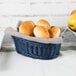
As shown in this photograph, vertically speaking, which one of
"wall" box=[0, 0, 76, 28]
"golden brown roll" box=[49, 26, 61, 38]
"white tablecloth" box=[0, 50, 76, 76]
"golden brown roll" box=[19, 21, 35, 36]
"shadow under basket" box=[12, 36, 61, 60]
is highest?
"wall" box=[0, 0, 76, 28]

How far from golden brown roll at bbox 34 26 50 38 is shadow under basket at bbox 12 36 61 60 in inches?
1.1

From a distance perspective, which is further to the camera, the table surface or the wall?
the wall

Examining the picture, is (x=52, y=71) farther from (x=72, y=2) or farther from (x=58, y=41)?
(x=72, y=2)

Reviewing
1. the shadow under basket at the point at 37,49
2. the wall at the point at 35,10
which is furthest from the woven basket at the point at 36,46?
the wall at the point at 35,10

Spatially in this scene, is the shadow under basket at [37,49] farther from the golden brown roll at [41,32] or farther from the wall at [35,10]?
the wall at [35,10]

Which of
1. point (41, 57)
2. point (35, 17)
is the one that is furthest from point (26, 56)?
point (35, 17)

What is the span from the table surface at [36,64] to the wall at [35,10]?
0.13 metres

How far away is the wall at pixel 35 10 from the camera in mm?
887

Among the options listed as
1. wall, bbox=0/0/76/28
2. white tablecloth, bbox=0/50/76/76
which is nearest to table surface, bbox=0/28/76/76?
white tablecloth, bbox=0/50/76/76

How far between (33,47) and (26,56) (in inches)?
2.2

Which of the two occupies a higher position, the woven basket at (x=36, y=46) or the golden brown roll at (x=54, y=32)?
the golden brown roll at (x=54, y=32)

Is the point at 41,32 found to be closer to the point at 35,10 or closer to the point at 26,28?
the point at 26,28

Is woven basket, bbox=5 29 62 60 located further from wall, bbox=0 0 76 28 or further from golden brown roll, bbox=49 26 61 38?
wall, bbox=0 0 76 28

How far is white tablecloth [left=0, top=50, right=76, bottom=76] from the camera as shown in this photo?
26.7 inches
